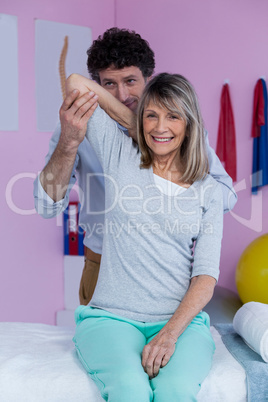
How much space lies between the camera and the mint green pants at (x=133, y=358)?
1132 mm

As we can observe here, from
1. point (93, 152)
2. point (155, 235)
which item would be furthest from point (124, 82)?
point (155, 235)

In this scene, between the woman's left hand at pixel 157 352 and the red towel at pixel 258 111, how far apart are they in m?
1.64

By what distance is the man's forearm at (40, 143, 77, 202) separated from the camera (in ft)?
4.97

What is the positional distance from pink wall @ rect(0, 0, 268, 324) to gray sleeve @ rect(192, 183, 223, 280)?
1.23 metres

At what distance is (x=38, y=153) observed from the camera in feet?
9.96

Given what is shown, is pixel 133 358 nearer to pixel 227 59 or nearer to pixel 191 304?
pixel 191 304

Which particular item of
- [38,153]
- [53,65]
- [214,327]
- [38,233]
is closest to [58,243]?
[38,233]

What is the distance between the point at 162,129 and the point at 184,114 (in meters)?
0.09

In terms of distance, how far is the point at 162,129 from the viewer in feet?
4.75

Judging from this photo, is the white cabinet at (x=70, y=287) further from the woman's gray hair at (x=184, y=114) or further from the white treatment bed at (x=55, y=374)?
the woman's gray hair at (x=184, y=114)

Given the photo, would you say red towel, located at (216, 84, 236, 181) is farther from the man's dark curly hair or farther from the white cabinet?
the white cabinet

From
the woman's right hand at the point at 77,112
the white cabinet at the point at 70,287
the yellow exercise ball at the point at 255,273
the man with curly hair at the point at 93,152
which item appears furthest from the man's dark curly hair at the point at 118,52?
the white cabinet at the point at 70,287

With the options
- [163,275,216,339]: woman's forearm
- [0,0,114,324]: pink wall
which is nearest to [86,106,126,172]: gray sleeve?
[163,275,216,339]: woman's forearm

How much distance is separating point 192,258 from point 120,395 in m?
0.52
